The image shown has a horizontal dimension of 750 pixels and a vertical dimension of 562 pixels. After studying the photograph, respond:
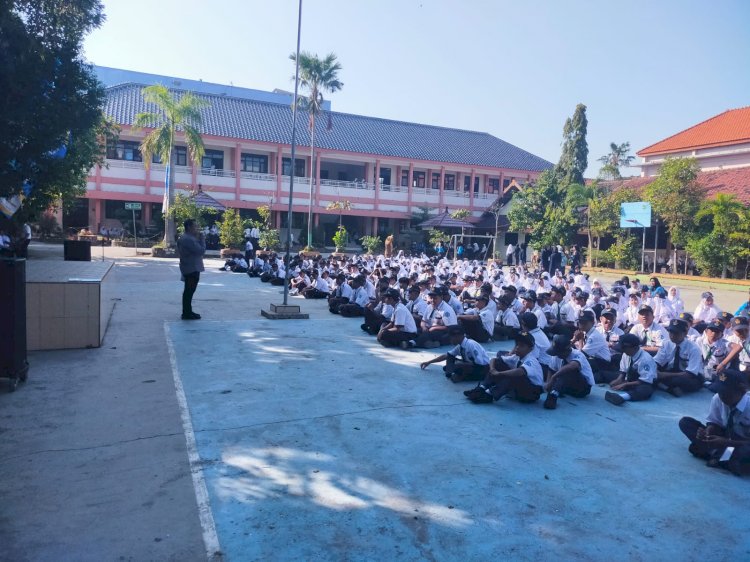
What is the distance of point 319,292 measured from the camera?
14375 millimetres

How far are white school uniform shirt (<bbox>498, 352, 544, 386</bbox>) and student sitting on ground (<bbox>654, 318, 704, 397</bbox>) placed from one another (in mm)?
1901

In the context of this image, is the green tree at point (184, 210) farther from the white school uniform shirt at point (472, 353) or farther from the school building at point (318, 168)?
the white school uniform shirt at point (472, 353)

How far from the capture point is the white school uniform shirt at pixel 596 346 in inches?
289

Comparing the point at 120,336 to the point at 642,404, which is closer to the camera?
the point at 642,404

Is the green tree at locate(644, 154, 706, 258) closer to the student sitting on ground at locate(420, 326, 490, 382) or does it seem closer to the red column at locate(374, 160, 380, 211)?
the red column at locate(374, 160, 380, 211)

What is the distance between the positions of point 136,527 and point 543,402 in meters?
4.25

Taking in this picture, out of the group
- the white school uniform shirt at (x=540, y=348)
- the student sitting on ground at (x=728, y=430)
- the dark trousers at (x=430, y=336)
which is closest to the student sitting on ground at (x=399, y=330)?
→ the dark trousers at (x=430, y=336)

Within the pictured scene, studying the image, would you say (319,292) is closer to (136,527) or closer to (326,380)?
(326,380)

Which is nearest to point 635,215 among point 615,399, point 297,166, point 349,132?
point 349,132

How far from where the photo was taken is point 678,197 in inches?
950

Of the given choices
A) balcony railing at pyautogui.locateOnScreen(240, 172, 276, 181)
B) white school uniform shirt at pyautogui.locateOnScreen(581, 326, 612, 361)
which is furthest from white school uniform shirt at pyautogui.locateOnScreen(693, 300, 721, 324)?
balcony railing at pyautogui.locateOnScreen(240, 172, 276, 181)

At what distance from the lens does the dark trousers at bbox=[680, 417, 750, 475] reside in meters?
4.56

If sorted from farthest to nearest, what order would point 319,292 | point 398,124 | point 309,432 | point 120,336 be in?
1. point 398,124
2. point 319,292
3. point 120,336
4. point 309,432

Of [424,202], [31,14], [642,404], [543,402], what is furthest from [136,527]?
[424,202]
